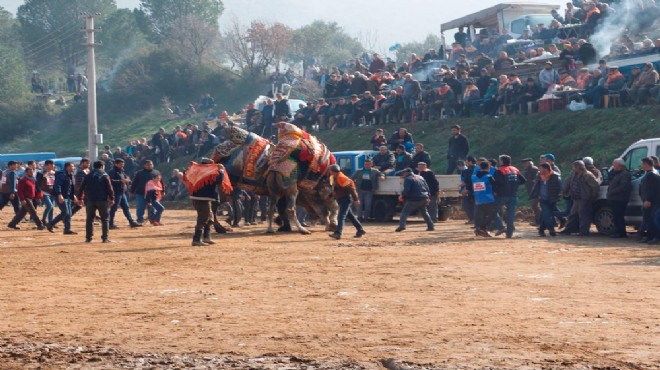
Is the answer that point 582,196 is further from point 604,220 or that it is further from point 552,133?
point 552,133

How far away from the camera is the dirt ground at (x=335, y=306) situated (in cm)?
1074

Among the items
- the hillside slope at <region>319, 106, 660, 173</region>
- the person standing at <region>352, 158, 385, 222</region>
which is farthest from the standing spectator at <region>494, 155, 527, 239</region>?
the hillside slope at <region>319, 106, 660, 173</region>

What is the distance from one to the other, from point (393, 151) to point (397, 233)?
589 cm

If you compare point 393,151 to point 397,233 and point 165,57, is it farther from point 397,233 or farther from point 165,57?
point 165,57

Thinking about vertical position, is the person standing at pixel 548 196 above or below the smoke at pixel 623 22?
below

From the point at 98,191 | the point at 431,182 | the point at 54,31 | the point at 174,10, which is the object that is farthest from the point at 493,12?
the point at 54,31

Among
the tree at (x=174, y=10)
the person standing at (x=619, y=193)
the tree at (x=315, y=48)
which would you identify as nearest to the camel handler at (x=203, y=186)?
the person standing at (x=619, y=193)

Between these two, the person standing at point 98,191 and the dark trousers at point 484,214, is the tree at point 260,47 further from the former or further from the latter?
the person standing at point 98,191

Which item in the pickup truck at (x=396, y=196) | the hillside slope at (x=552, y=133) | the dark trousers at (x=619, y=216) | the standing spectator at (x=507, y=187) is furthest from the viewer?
the hillside slope at (x=552, y=133)

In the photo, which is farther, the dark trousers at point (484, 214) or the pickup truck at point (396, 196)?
the pickup truck at point (396, 196)

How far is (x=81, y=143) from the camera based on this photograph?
6556 cm

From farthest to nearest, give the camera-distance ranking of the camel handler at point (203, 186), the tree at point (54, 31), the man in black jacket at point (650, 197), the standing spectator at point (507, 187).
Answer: the tree at point (54, 31) → the standing spectator at point (507, 187) → the camel handler at point (203, 186) → the man in black jacket at point (650, 197)

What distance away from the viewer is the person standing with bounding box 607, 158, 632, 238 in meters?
23.2

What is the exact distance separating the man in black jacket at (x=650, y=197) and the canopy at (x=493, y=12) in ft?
76.1
